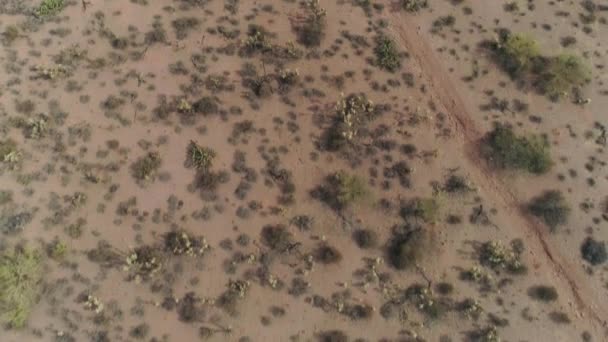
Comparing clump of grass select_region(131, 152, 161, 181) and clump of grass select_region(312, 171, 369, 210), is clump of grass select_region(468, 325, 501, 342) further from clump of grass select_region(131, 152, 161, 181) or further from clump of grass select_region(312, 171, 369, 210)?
clump of grass select_region(131, 152, 161, 181)

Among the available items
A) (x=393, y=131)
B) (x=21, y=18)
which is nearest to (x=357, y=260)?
(x=393, y=131)

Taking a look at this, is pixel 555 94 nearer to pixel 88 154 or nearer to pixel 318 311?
pixel 318 311

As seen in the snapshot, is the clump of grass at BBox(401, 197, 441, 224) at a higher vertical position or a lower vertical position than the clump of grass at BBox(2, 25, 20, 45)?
lower

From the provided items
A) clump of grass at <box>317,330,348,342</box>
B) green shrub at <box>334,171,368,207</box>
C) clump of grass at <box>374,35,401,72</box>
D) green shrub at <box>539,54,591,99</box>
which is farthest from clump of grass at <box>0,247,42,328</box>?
green shrub at <box>539,54,591,99</box>

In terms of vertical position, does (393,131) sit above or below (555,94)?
below

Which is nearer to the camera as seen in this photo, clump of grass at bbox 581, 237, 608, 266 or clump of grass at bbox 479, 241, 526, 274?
clump of grass at bbox 479, 241, 526, 274

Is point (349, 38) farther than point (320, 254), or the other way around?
point (349, 38)

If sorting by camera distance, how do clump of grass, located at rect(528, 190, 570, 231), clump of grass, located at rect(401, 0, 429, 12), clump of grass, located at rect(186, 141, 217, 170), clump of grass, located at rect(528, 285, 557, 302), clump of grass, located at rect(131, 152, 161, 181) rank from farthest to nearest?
1. clump of grass, located at rect(401, 0, 429, 12)
2. clump of grass, located at rect(186, 141, 217, 170)
3. clump of grass, located at rect(131, 152, 161, 181)
4. clump of grass, located at rect(528, 190, 570, 231)
5. clump of grass, located at rect(528, 285, 557, 302)

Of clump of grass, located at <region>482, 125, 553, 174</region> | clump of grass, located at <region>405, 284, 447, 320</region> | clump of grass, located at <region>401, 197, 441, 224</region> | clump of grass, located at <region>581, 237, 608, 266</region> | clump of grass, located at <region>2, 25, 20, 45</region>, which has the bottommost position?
clump of grass, located at <region>405, 284, 447, 320</region>
